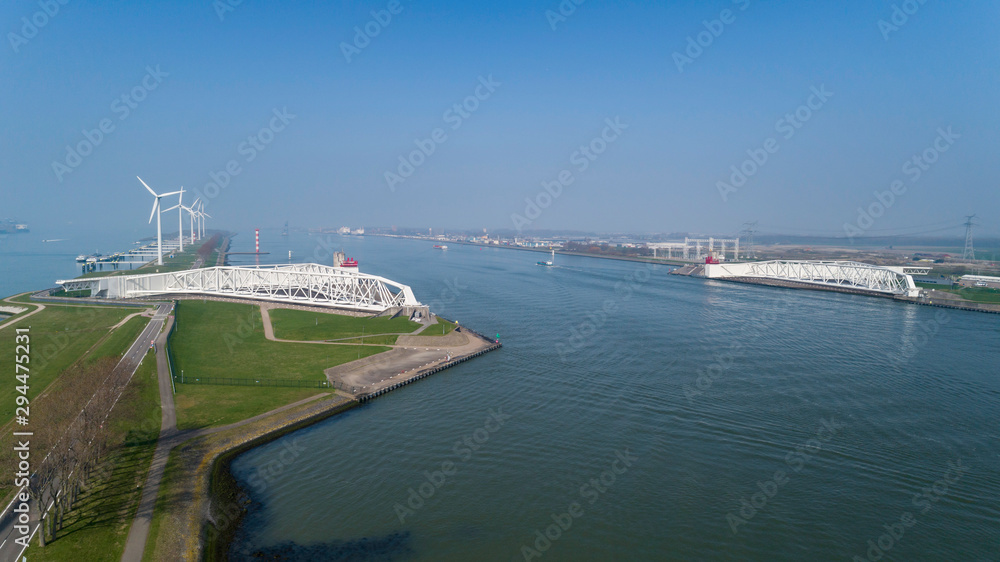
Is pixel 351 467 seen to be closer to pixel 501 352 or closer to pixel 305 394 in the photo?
pixel 305 394

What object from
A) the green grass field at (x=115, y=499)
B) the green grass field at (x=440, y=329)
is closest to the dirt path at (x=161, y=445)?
the green grass field at (x=115, y=499)

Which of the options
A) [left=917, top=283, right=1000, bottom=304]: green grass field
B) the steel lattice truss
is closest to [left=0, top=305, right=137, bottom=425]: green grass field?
[left=917, top=283, right=1000, bottom=304]: green grass field

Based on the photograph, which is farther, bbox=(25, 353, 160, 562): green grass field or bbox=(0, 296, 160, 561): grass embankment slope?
bbox=(0, 296, 160, 561): grass embankment slope

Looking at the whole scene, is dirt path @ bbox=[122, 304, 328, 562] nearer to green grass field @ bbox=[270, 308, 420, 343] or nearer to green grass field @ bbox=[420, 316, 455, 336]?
green grass field @ bbox=[270, 308, 420, 343]

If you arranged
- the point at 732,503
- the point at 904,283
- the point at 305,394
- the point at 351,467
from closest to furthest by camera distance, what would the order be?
the point at 732,503
the point at 351,467
the point at 305,394
the point at 904,283

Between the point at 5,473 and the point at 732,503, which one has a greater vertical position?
the point at 5,473

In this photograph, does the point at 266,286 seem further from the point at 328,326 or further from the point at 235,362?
the point at 235,362

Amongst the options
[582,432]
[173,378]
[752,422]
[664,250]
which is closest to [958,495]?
[752,422]
